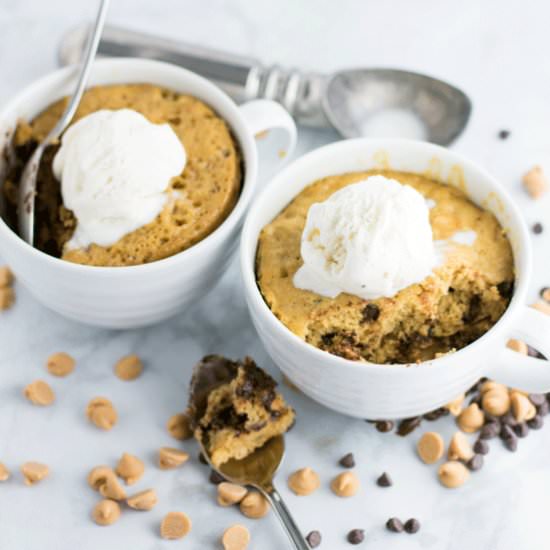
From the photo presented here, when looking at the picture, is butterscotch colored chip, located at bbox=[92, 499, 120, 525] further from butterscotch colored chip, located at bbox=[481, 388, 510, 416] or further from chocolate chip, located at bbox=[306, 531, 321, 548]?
butterscotch colored chip, located at bbox=[481, 388, 510, 416]

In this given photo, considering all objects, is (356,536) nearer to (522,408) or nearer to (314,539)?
(314,539)

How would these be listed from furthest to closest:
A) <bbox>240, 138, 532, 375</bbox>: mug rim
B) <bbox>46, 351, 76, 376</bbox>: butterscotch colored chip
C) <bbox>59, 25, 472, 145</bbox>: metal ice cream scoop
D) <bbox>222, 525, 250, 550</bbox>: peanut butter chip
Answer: <bbox>59, 25, 472, 145</bbox>: metal ice cream scoop
<bbox>46, 351, 76, 376</bbox>: butterscotch colored chip
<bbox>222, 525, 250, 550</bbox>: peanut butter chip
<bbox>240, 138, 532, 375</bbox>: mug rim

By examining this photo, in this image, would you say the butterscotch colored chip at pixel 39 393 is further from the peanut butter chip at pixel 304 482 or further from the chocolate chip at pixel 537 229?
the chocolate chip at pixel 537 229

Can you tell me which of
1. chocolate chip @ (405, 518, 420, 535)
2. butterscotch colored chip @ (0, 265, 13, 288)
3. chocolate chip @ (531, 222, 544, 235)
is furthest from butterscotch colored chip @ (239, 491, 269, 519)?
chocolate chip @ (531, 222, 544, 235)

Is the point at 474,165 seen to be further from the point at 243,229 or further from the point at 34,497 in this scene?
the point at 34,497

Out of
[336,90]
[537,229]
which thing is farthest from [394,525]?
[336,90]

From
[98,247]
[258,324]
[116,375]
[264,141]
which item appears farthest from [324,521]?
[264,141]
